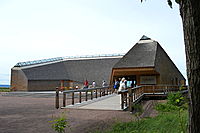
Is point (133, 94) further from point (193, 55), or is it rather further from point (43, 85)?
point (43, 85)

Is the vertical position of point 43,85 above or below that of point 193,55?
below

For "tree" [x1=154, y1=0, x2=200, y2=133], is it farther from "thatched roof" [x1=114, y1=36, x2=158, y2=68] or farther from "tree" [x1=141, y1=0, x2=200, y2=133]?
"thatched roof" [x1=114, y1=36, x2=158, y2=68]

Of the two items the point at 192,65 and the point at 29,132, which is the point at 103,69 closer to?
the point at 29,132

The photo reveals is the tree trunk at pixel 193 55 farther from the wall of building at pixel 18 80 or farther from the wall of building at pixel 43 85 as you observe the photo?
the wall of building at pixel 18 80

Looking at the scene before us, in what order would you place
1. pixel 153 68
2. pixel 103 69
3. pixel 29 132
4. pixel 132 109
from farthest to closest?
pixel 103 69
pixel 153 68
pixel 132 109
pixel 29 132

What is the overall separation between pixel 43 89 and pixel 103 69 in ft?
34.4

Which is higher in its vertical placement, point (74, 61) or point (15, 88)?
point (74, 61)

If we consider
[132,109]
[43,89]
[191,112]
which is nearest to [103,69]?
[43,89]

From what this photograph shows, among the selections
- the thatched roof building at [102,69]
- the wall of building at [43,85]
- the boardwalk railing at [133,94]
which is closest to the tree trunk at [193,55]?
the boardwalk railing at [133,94]

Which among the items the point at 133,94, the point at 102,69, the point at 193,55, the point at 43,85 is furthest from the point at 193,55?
the point at 102,69

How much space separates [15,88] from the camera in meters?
30.2

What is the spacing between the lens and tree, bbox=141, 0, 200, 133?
1.99 meters

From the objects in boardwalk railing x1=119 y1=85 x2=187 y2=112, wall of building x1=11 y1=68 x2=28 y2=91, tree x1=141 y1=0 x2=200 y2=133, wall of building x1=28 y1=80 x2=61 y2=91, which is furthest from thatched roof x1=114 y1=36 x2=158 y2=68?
wall of building x1=11 y1=68 x2=28 y2=91

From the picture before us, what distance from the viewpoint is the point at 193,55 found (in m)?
2.00
